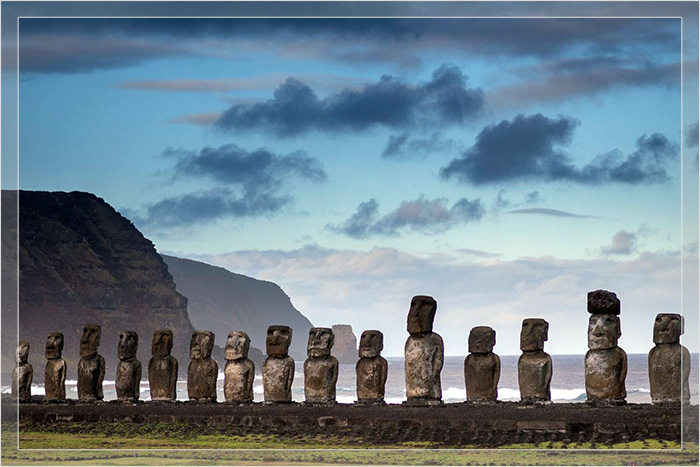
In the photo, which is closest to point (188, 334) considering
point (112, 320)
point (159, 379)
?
point (112, 320)

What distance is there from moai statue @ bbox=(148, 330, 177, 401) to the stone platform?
430 millimetres

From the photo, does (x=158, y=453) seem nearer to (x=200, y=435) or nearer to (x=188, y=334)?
(x=200, y=435)

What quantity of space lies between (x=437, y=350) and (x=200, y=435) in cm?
376

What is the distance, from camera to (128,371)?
23.2m

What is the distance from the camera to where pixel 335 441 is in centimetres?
1950

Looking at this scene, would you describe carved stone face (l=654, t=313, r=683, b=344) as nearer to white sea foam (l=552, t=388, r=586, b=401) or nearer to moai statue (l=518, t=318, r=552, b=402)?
moai statue (l=518, t=318, r=552, b=402)

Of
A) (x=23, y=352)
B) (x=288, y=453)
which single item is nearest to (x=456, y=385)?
(x=23, y=352)

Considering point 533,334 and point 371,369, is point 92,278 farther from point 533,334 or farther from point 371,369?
point 533,334

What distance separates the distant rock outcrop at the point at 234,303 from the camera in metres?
62.1

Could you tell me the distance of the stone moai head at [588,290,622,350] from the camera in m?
19.7

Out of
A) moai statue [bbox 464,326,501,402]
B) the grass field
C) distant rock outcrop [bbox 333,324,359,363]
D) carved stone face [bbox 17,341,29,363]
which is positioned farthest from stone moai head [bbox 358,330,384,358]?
distant rock outcrop [bbox 333,324,359,363]

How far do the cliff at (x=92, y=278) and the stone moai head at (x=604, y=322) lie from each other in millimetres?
44409

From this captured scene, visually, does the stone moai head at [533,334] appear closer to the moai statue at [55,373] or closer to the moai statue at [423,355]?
the moai statue at [423,355]

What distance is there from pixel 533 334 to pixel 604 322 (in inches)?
40.9
